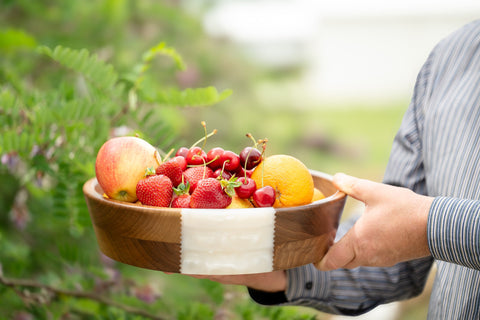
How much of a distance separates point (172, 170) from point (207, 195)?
0.32 feet

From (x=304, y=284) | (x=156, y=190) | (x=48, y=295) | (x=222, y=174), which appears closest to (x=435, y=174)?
(x=304, y=284)

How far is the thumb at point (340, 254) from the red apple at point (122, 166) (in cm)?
36

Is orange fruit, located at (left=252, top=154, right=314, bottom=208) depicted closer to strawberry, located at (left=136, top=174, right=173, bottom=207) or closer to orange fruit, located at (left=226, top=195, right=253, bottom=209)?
orange fruit, located at (left=226, top=195, right=253, bottom=209)

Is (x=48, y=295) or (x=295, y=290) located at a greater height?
(x=295, y=290)

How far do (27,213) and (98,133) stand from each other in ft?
1.73

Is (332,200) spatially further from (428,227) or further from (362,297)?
(362,297)

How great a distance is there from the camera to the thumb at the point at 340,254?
900 millimetres

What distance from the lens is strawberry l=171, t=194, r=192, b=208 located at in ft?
2.71

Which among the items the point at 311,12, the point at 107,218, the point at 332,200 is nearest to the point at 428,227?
the point at 332,200

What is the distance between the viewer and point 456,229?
80cm

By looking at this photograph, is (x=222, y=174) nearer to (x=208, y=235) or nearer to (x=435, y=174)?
(x=208, y=235)

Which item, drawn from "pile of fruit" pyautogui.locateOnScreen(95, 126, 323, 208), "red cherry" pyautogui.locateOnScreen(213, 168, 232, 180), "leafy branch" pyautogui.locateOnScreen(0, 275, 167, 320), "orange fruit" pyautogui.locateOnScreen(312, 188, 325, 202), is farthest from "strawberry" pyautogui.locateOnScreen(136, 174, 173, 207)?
"leafy branch" pyautogui.locateOnScreen(0, 275, 167, 320)

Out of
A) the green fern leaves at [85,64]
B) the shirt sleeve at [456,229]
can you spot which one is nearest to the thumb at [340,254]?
the shirt sleeve at [456,229]

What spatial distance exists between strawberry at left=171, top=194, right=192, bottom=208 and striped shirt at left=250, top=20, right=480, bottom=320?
1.14ft
